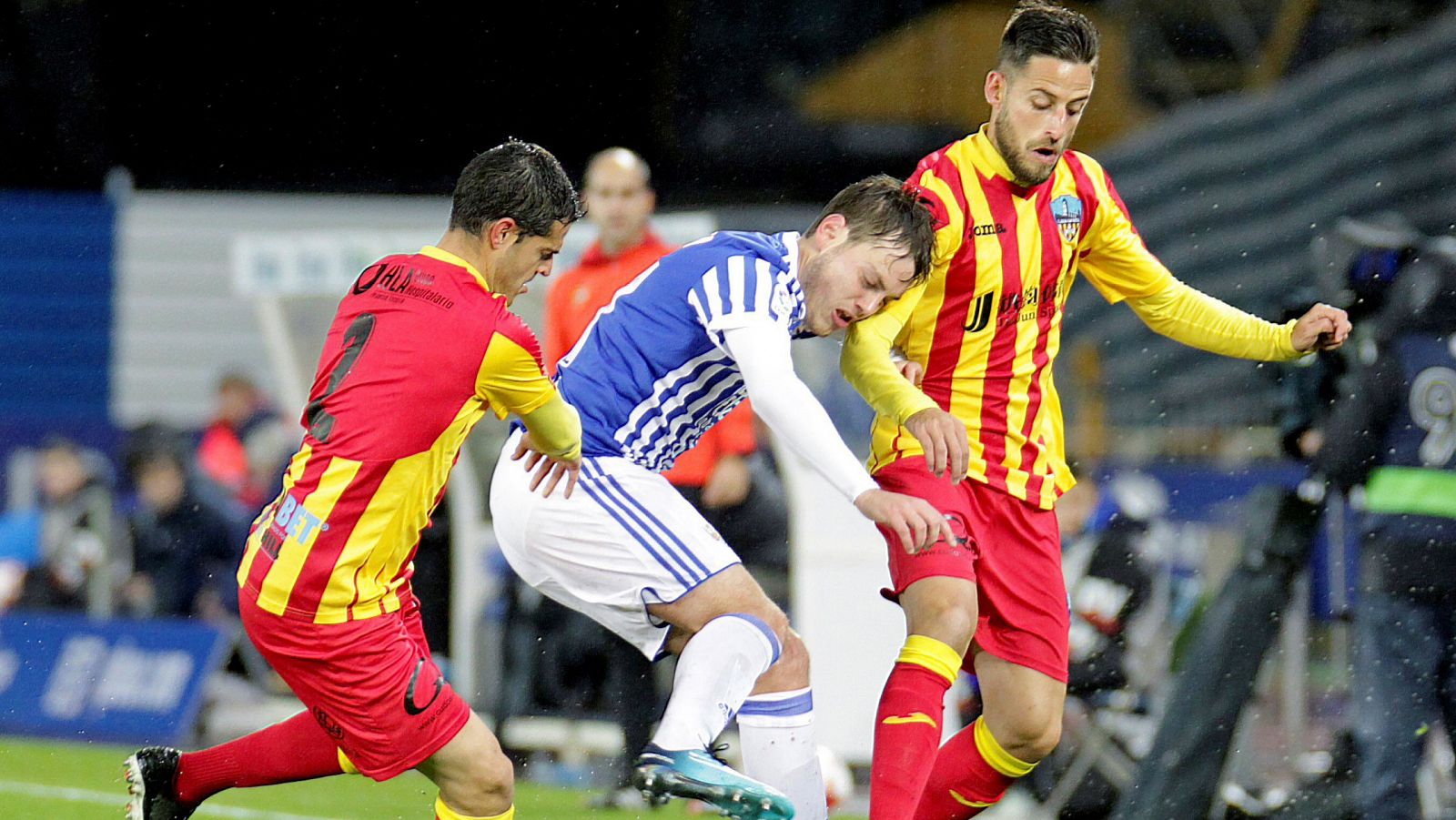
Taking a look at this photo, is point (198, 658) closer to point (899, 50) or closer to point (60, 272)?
point (60, 272)

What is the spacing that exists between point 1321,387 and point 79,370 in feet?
37.0

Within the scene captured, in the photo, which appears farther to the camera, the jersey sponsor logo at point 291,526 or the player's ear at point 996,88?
the player's ear at point 996,88

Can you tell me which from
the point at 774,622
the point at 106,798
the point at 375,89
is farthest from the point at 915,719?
the point at 375,89

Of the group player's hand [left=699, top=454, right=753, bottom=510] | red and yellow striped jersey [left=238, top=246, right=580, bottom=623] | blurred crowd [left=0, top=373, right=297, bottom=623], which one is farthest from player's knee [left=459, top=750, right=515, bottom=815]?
blurred crowd [left=0, top=373, right=297, bottom=623]

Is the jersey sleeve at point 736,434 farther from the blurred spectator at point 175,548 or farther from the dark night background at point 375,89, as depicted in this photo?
the dark night background at point 375,89

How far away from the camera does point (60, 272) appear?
14.6m

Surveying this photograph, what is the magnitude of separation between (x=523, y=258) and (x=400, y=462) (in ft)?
1.75

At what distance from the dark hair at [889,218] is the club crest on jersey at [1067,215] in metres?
0.50

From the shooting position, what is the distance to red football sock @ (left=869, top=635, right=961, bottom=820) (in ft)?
13.2

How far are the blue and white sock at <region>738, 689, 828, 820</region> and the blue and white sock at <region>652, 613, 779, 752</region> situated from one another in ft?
0.44

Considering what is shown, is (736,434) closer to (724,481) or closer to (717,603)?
(724,481)

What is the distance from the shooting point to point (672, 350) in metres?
4.12

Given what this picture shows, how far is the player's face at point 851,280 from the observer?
13.4ft

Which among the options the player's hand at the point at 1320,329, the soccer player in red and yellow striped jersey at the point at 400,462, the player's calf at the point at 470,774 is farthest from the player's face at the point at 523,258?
the player's hand at the point at 1320,329
